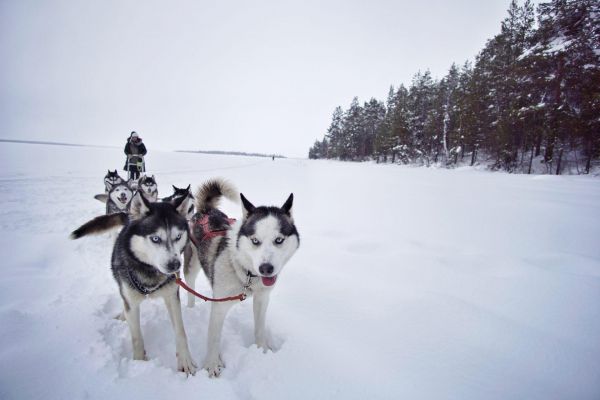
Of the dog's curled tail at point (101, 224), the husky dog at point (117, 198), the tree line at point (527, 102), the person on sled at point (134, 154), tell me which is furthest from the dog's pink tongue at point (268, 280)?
the tree line at point (527, 102)

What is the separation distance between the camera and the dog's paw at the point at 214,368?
216cm

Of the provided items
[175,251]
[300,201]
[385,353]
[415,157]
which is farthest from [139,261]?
[415,157]

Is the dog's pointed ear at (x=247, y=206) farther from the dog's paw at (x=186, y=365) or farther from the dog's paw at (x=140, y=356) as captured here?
the dog's paw at (x=140, y=356)

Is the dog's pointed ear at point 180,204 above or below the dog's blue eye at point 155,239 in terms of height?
above

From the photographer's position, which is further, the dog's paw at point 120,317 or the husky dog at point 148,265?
the dog's paw at point 120,317

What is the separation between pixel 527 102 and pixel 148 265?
85.4ft

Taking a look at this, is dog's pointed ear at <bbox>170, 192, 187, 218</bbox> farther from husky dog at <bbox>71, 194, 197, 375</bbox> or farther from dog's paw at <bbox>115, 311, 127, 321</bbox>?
dog's paw at <bbox>115, 311, 127, 321</bbox>

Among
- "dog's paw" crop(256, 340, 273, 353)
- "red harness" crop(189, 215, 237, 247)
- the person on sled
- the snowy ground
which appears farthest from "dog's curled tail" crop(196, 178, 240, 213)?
the person on sled

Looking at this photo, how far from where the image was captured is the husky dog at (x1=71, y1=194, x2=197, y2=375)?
221cm

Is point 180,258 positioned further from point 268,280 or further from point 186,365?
point 186,365

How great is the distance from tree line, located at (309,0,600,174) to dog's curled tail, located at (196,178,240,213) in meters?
20.6

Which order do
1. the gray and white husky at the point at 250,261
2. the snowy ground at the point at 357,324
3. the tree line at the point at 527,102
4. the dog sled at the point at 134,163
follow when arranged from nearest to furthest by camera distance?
the snowy ground at the point at 357,324 < the gray and white husky at the point at 250,261 < the dog sled at the point at 134,163 < the tree line at the point at 527,102

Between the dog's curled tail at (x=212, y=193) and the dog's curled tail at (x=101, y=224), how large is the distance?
3.12ft

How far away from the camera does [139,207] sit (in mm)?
2387
